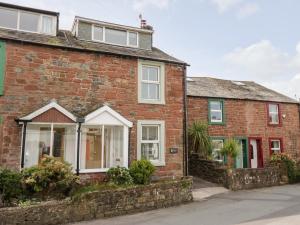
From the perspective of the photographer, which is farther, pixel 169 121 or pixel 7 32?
pixel 169 121

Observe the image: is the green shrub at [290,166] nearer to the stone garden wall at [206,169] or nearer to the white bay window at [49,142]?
the stone garden wall at [206,169]

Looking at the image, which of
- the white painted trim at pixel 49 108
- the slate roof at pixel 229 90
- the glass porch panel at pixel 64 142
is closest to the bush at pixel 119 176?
the glass porch panel at pixel 64 142

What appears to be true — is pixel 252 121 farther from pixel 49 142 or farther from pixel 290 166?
pixel 49 142

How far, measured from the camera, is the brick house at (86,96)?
10.6m

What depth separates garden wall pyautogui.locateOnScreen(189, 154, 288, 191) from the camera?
13.4 m

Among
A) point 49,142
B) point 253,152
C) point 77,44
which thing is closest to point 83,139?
point 49,142

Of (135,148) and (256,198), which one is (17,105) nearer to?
(135,148)

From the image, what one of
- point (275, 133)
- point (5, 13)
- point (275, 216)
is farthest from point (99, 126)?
point (275, 133)

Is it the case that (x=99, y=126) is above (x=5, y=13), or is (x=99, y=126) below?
below

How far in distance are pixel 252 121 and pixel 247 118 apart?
18.5 inches

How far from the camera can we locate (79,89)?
11734mm

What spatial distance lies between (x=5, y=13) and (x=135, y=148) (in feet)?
27.6

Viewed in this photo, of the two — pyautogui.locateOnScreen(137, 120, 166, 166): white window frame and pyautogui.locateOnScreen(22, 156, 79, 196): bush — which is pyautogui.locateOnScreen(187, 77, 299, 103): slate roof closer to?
pyautogui.locateOnScreen(137, 120, 166, 166): white window frame

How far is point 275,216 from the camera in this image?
834cm
